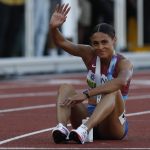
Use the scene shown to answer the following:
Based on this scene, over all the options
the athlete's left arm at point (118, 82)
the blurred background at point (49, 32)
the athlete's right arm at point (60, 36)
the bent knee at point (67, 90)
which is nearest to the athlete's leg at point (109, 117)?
the athlete's left arm at point (118, 82)

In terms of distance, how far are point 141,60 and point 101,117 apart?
635 inches

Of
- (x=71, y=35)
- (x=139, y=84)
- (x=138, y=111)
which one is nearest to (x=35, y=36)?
(x=71, y=35)

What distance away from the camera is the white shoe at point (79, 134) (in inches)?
394

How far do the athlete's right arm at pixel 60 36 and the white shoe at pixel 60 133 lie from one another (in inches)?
41.5

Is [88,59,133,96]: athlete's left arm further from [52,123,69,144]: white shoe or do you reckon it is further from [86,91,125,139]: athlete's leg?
[52,123,69,144]: white shoe

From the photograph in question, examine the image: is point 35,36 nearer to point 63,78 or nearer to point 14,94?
point 63,78

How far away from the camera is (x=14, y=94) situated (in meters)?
18.4

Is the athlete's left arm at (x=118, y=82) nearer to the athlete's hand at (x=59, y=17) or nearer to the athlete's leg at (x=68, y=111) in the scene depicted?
the athlete's leg at (x=68, y=111)

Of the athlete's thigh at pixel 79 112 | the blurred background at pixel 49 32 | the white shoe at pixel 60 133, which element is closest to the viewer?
the white shoe at pixel 60 133

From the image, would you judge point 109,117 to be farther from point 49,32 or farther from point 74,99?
point 49,32

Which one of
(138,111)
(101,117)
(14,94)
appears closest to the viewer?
(101,117)

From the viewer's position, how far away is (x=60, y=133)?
10.1 metres

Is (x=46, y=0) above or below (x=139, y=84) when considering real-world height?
above

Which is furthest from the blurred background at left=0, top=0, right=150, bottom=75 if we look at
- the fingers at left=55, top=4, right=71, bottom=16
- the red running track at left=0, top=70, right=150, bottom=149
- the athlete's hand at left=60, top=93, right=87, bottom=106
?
the athlete's hand at left=60, top=93, right=87, bottom=106
